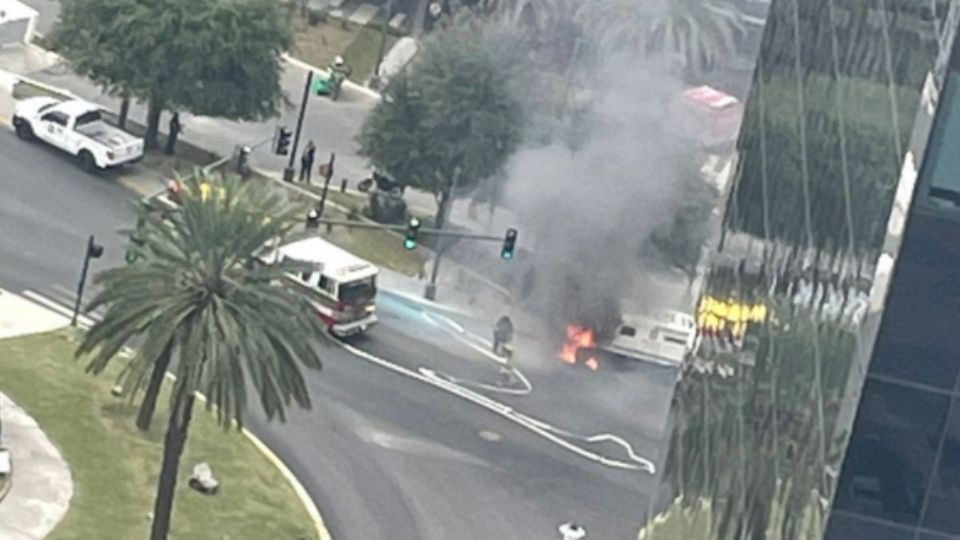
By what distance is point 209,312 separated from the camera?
50.8 m

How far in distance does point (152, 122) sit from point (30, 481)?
29.4 metres

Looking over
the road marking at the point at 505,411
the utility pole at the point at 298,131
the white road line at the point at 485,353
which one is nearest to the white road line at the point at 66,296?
the road marking at the point at 505,411

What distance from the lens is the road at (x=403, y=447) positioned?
58656 mm

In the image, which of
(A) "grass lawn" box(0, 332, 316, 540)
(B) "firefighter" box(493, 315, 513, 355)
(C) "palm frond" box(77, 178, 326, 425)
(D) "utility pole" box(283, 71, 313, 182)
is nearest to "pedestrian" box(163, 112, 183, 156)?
(D) "utility pole" box(283, 71, 313, 182)

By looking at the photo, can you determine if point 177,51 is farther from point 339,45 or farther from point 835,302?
point 835,302

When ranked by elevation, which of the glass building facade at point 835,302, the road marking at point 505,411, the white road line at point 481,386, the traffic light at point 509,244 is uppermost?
the glass building facade at point 835,302

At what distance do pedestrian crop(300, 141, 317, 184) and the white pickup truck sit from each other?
19.2ft

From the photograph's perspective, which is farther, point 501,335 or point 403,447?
point 501,335

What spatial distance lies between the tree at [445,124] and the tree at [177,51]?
4652 millimetres

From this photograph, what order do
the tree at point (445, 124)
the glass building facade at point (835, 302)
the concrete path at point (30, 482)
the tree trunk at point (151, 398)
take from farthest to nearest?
the tree at point (445, 124), the tree trunk at point (151, 398), the concrete path at point (30, 482), the glass building facade at point (835, 302)

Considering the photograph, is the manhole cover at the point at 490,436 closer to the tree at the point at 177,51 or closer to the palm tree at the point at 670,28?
the tree at the point at 177,51

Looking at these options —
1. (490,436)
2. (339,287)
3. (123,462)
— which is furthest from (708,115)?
(123,462)

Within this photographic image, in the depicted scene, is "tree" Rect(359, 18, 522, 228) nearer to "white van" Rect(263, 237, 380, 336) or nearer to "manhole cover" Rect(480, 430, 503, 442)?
"white van" Rect(263, 237, 380, 336)

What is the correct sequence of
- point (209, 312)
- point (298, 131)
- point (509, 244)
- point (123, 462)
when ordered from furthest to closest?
point (298, 131)
point (509, 244)
point (123, 462)
point (209, 312)
